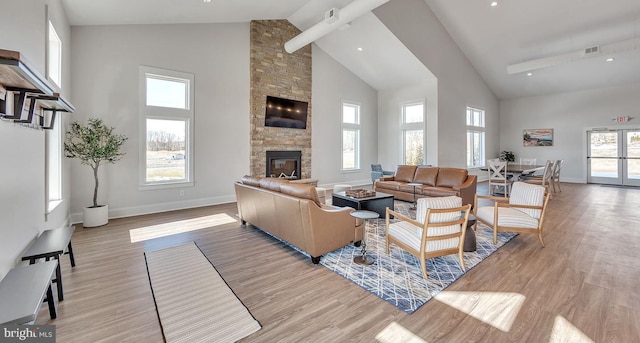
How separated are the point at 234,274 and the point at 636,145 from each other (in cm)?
1321

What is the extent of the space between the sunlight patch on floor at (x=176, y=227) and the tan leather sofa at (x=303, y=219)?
53.2 inches

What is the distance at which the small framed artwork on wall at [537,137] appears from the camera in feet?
35.4

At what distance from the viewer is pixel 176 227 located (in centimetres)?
486

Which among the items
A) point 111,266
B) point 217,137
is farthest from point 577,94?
point 111,266

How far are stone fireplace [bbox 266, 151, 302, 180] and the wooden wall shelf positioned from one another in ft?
16.6

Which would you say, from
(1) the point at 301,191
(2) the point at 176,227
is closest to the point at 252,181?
(1) the point at 301,191

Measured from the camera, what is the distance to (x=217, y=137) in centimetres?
675

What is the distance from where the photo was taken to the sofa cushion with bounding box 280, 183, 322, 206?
325 cm

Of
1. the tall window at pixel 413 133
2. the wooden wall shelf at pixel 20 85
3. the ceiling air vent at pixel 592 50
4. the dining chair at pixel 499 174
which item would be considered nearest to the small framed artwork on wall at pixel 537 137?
the ceiling air vent at pixel 592 50

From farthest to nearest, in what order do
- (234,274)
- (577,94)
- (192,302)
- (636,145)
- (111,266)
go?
(577,94), (636,145), (111,266), (234,274), (192,302)

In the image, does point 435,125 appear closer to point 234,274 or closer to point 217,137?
point 217,137

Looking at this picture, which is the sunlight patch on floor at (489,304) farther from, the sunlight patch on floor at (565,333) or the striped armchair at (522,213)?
the striped armchair at (522,213)

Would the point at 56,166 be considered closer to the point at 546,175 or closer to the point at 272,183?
the point at 272,183

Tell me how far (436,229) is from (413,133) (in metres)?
6.92
